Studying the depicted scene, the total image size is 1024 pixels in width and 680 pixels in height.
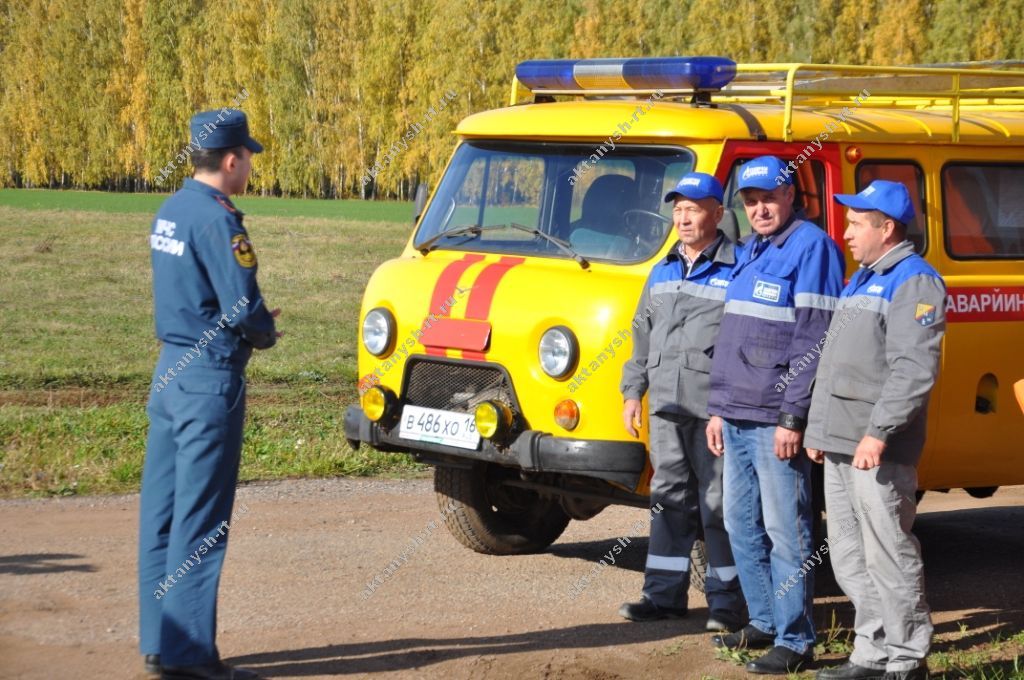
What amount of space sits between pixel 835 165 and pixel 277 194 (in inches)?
3102

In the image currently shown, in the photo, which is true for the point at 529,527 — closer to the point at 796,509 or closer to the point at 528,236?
the point at 528,236

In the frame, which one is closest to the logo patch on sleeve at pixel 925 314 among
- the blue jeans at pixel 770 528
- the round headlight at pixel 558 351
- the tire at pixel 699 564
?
the blue jeans at pixel 770 528

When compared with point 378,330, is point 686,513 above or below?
below

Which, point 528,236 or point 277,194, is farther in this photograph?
point 277,194

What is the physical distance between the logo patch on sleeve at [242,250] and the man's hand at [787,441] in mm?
2142

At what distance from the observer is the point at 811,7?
5306 centimetres

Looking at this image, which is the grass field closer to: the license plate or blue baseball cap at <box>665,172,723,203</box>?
the license plate

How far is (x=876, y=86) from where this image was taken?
28.5 ft

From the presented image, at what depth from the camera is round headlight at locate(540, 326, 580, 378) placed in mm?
6836

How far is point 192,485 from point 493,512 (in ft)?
9.48

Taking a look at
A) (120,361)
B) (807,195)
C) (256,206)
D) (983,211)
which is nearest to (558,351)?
(807,195)

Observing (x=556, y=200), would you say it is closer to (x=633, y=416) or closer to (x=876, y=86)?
(x=633, y=416)

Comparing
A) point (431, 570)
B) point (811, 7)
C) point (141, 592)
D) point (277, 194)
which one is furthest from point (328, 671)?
point (277, 194)

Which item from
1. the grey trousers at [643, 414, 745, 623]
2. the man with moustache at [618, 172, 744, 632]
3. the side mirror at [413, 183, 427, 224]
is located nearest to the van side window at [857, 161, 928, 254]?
the man with moustache at [618, 172, 744, 632]
